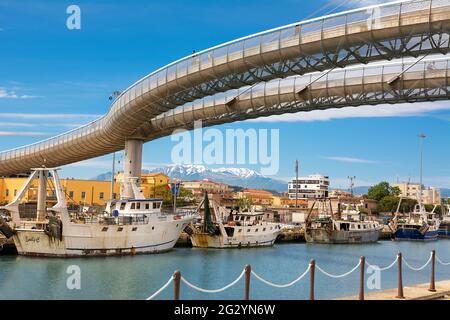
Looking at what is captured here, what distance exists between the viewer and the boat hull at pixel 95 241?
33.6 m

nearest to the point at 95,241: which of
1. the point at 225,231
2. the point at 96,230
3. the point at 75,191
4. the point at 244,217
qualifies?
the point at 96,230

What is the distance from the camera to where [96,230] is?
34.8 m

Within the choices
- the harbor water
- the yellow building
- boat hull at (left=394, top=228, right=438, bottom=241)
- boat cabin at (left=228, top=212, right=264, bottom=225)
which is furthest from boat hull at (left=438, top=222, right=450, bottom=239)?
the harbor water

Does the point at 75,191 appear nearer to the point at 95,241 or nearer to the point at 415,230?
the point at 95,241

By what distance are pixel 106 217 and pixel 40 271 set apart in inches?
342

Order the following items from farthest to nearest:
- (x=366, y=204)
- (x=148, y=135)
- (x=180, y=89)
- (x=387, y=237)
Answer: (x=366, y=204) → (x=387, y=237) → (x=148, y=135) → (x=180, y=89)

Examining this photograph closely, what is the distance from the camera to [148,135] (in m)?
46.1

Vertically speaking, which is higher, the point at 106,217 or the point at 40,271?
the point at 106,217

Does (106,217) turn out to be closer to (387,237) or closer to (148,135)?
(148,135)

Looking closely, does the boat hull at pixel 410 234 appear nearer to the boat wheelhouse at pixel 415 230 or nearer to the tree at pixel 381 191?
the boat wheelhouse at pixel 415 230

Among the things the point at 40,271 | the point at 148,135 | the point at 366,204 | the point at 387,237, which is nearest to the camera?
the point at 40,271


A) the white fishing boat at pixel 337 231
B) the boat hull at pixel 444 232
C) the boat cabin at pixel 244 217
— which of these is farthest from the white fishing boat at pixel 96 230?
the boat hull at pixel 444 232
